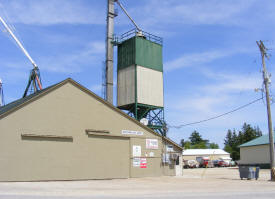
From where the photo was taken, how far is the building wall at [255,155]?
161 feet

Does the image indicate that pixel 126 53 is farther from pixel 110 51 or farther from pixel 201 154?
pixel 201 154

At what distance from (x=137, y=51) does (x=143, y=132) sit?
15.7 m

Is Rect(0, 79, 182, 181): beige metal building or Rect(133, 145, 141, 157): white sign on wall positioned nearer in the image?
Rect(0, 79, 182, 181): beige metal building

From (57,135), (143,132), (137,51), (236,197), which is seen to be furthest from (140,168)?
(137,51)

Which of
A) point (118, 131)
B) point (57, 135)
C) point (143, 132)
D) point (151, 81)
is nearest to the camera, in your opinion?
point (57, 135)

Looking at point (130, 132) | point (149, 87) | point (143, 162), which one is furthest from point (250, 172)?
point (149, 87)

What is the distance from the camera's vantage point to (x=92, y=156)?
74.6 feet

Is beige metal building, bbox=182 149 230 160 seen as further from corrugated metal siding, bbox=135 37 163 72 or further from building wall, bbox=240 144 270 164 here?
corrugated metal siding, bbox=135 37 163 72

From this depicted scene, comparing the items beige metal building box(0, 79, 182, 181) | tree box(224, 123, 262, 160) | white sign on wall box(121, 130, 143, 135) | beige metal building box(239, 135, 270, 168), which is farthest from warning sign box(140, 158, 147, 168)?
tree box(224, 123, 262, 160)

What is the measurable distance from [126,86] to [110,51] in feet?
22.3

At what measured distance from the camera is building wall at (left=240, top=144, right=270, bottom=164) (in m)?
49.1

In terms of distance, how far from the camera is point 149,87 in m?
38.6

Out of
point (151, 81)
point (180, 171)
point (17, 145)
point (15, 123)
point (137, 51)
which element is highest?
point (137, 51)

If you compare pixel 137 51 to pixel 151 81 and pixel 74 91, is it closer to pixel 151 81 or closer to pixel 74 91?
pixel 151 81
